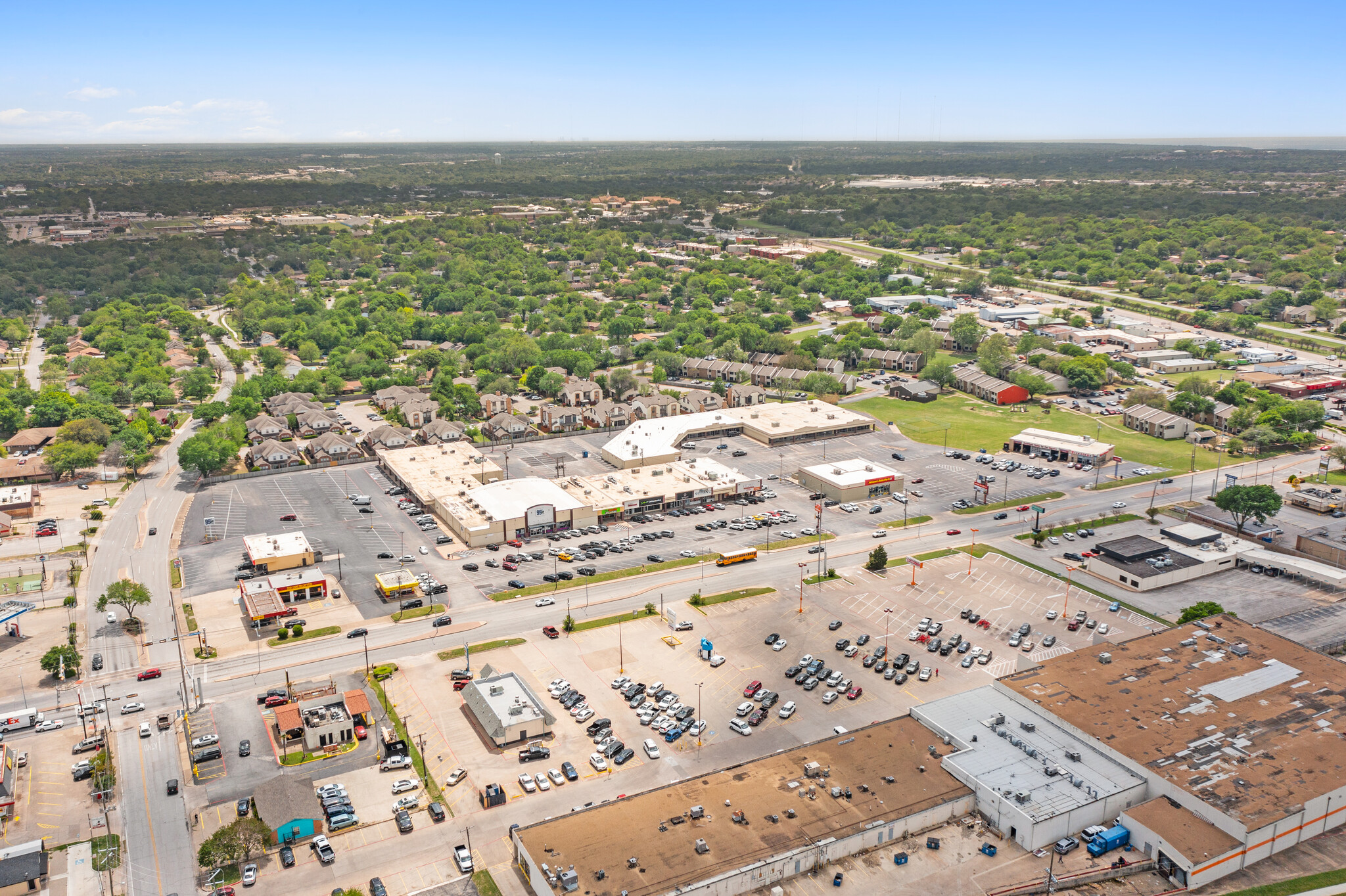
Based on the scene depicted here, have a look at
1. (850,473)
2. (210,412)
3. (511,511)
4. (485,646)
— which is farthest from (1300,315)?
(210,412)

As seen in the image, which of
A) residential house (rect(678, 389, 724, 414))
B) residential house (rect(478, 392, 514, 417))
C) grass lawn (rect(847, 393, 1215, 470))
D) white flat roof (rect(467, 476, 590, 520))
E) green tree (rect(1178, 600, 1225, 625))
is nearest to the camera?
green tree (rect(1178, 600, 1225, 625))

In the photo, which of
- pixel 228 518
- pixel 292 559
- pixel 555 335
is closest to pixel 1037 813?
pixel 292 559

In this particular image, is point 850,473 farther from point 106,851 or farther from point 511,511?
point 106,851

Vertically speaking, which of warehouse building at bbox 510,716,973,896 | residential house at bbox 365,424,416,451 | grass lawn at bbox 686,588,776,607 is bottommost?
grass lawn at bbox 686,588,776,607

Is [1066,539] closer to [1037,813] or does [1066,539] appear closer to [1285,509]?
[1285,509]

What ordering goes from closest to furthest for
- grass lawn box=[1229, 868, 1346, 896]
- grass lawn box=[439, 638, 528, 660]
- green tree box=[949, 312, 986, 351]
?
grass lawn box=[1229, 868, 1346, 896] < grass lawn box=[439, 638, 528, 660] < green tree box=[949, 312, 986, 351]

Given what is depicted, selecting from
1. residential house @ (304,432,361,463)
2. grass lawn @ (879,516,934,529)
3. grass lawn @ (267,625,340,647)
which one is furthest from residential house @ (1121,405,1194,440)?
grass lawn @ (267,625,340,647)

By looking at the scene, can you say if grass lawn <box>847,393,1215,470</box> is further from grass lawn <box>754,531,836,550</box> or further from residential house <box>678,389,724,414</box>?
grass lawn <box>754,531,836,550</box>
